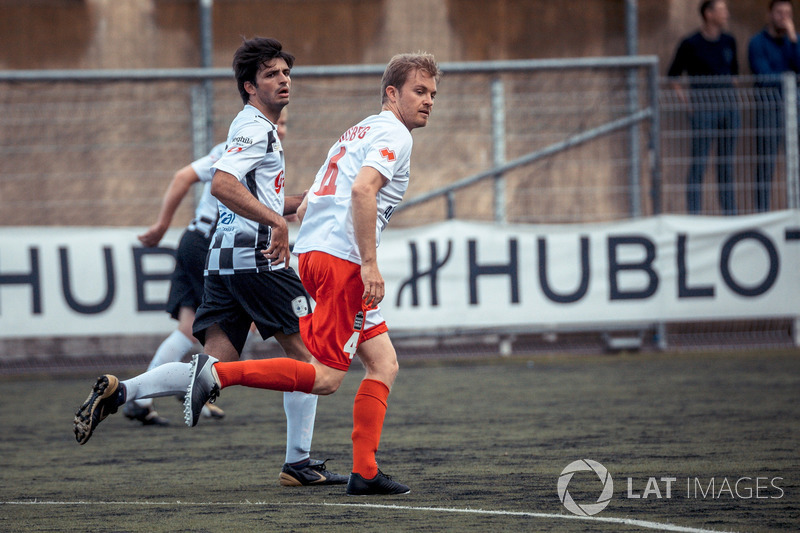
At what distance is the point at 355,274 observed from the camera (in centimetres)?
430

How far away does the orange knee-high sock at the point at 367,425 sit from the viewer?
4309mm

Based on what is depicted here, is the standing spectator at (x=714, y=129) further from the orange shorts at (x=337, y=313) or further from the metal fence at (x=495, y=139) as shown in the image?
the orange shorts at (x=337, y=313)

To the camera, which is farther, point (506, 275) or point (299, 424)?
point (506, 275)

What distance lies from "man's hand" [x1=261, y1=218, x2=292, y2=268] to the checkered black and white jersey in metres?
0.05

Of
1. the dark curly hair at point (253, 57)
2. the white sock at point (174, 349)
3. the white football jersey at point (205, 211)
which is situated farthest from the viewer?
the white sock at point (174, 349)

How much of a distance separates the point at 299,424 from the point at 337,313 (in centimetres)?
75

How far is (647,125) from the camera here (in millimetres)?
10703

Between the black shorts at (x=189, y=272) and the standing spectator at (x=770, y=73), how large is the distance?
616cm

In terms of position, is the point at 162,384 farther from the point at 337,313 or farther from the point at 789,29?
the point at 789,29

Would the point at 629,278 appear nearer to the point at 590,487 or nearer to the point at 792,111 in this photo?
the point at 792,111

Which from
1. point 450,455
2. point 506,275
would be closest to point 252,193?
point 450,455

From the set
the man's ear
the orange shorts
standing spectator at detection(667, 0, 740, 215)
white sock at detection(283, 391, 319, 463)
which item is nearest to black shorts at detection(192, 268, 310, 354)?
white sock at detection(283, 391, 319, 463)

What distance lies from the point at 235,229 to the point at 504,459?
1.67 metres

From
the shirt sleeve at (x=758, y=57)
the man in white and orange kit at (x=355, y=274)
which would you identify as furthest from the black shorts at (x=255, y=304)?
the shirt sleeve at (x=758, y=57)
